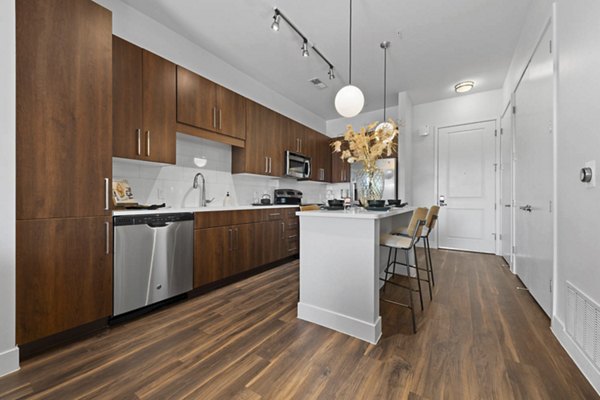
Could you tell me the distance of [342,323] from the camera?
1928 millimetres

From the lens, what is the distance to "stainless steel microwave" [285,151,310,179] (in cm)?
432

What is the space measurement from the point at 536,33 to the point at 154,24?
3831mm

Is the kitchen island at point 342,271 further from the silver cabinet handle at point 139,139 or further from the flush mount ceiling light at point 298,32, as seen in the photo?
the flush mount ceiling light at point 298,32

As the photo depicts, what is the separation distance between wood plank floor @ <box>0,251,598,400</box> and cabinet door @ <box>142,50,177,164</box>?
156cm

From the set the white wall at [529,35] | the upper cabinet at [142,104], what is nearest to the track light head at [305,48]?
the upper cabinet at [142,104]

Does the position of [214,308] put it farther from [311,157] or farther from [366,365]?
[311,157]

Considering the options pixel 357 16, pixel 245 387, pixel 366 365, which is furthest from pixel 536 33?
pixel 245 387

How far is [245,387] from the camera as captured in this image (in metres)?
1.34

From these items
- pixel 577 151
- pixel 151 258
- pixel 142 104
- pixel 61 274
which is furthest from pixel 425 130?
pixel 61 274

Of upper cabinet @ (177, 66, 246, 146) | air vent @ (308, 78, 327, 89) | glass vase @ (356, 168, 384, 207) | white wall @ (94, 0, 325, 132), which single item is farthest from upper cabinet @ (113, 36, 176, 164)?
air vent @ (308, 78, 327, 89)

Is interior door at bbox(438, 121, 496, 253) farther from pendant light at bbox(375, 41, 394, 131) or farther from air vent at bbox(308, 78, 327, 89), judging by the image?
air vent at bbox(308, 78, 327, 89)

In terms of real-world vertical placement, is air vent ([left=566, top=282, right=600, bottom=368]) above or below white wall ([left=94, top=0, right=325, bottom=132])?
below

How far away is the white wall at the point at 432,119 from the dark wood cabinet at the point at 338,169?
1.40 metres

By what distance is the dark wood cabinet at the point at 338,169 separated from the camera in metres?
5.67
